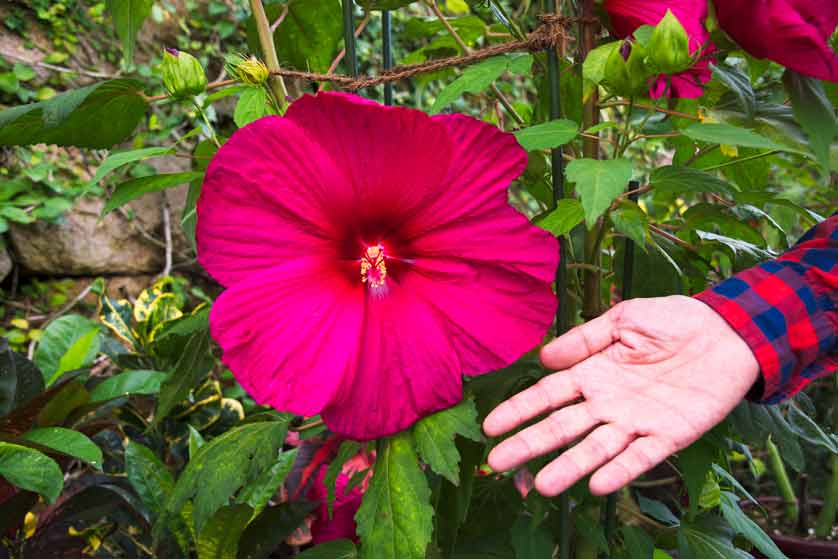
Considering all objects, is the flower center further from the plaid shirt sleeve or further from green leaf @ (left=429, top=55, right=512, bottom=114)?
the plaid shirt sleeve

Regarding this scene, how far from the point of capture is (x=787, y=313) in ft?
2.28

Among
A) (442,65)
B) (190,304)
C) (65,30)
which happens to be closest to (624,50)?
(442,65)

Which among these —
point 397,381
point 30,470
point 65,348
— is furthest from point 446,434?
point 65,348

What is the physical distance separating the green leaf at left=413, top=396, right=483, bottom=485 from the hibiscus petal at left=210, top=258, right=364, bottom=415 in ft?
0.27

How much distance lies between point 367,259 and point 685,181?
0.28 m

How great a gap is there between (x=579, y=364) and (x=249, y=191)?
1.12ft

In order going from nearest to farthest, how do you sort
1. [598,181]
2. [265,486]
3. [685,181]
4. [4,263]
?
[598,181]
[685,181]
[265,486]
[4,263]

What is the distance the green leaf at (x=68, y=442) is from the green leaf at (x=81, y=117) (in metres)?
0.38

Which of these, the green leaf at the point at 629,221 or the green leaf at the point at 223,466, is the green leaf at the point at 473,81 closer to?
the green leaf at the point at 629,221

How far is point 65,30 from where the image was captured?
94.3 inches

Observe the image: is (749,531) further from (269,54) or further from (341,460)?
(269,54)

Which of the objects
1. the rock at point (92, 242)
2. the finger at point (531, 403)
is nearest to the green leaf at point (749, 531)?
the finger at point (531, 403)

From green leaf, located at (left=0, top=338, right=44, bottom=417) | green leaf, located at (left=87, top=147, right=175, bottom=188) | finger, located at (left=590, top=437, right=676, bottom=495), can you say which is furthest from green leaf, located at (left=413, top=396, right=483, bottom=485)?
green leaf, located at (left=0, top=338, right=44, bottom=417)

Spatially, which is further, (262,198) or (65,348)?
(65,348)
